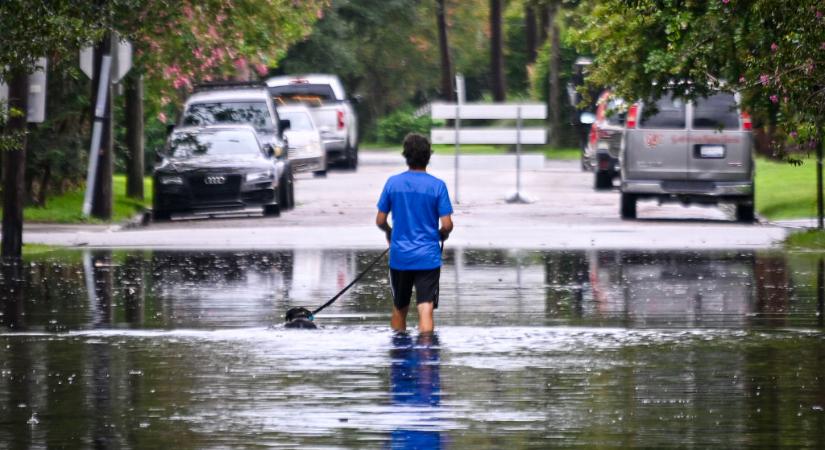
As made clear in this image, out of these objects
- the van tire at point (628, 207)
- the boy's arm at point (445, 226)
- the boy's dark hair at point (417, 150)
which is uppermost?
the boy's dark hair at point (417, 150)

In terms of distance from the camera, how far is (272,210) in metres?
32.2

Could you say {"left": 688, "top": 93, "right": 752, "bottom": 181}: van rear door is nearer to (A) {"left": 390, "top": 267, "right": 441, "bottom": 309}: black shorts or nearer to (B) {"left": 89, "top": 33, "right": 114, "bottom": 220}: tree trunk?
(B) {"left": 89, "top": 33, "right": 114, "bottom": 220}: tree trunk

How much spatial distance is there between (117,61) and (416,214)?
1800 centimetres

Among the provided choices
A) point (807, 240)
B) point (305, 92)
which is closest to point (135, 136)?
point (807, 240)

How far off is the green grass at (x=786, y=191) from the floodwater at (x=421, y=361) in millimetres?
11143

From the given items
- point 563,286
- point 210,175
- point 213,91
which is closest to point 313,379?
point 563,286

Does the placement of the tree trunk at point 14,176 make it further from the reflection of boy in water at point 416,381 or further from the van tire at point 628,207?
the van tire at point 628,207

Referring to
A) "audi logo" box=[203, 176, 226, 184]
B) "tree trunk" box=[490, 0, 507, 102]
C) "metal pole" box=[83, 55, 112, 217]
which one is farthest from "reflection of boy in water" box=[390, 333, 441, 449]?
"tree trunk" box=[490, 0, 507, 102]

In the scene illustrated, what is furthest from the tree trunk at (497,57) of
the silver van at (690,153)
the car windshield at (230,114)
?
the silver van at (690,153)

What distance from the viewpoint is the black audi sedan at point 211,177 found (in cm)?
3131

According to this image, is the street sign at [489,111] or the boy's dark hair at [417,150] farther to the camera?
the street sign at [489,111]

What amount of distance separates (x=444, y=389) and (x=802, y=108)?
27.5ft

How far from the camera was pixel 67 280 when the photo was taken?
20.0 m

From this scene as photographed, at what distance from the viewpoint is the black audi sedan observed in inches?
1233
